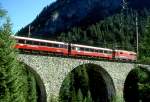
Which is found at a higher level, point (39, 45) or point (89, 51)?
point (39, 45)

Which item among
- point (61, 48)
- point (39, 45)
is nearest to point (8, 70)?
point (39, 45)

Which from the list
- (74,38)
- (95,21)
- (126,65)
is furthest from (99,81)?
(95,21)

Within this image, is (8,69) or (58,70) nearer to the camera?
(8,69)

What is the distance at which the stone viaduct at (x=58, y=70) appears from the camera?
123 feet

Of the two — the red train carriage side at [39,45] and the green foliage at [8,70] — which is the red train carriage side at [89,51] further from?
the green foliage at [8,70]

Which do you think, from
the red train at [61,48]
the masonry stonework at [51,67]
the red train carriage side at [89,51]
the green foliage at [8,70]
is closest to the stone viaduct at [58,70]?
the masonry stonework at [51,67]

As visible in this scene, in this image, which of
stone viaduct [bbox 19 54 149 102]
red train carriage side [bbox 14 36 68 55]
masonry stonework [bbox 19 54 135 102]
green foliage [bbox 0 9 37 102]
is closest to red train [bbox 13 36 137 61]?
red train carriage side [bbox 14 36 68 55]

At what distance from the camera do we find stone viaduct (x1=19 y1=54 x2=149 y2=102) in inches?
1477

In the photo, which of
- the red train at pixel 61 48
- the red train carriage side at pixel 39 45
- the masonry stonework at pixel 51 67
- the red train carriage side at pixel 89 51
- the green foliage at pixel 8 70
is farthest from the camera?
the red train carriage side at pixel 89 51

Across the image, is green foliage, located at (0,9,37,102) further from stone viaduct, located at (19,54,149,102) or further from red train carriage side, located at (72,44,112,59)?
red train carriage side, located at (72,44,112,59)

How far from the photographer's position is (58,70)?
40.3 metres

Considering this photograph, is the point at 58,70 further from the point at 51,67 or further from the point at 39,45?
the point at 39,45

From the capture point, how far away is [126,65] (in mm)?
51969

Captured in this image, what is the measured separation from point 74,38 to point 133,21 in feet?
89.0
